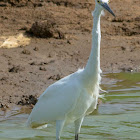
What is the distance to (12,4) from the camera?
47.9 feet

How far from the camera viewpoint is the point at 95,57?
6.27m

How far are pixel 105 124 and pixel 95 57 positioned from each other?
6.77ft

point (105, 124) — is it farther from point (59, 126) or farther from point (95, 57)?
point (95, 57)

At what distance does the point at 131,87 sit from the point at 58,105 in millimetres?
3843

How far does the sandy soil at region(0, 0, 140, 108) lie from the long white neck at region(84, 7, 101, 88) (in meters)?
2.59

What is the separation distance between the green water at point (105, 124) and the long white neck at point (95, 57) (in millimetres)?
1299

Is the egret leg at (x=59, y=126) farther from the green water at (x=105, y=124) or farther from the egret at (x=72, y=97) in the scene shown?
the green water at (x=105, y=124)

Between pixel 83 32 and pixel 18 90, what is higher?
pixel 83 32

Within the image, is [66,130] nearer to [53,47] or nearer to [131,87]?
[131,87]

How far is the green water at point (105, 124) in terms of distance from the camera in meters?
7.46

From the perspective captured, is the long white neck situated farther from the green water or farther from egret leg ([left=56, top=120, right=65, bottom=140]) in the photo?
the green water

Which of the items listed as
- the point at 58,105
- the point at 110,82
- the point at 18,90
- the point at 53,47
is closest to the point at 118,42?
the point at 53,47

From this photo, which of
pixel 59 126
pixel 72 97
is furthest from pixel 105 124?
pixel 72 97

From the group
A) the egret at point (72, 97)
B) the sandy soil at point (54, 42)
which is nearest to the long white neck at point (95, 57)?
the egret at point (72, 97)
